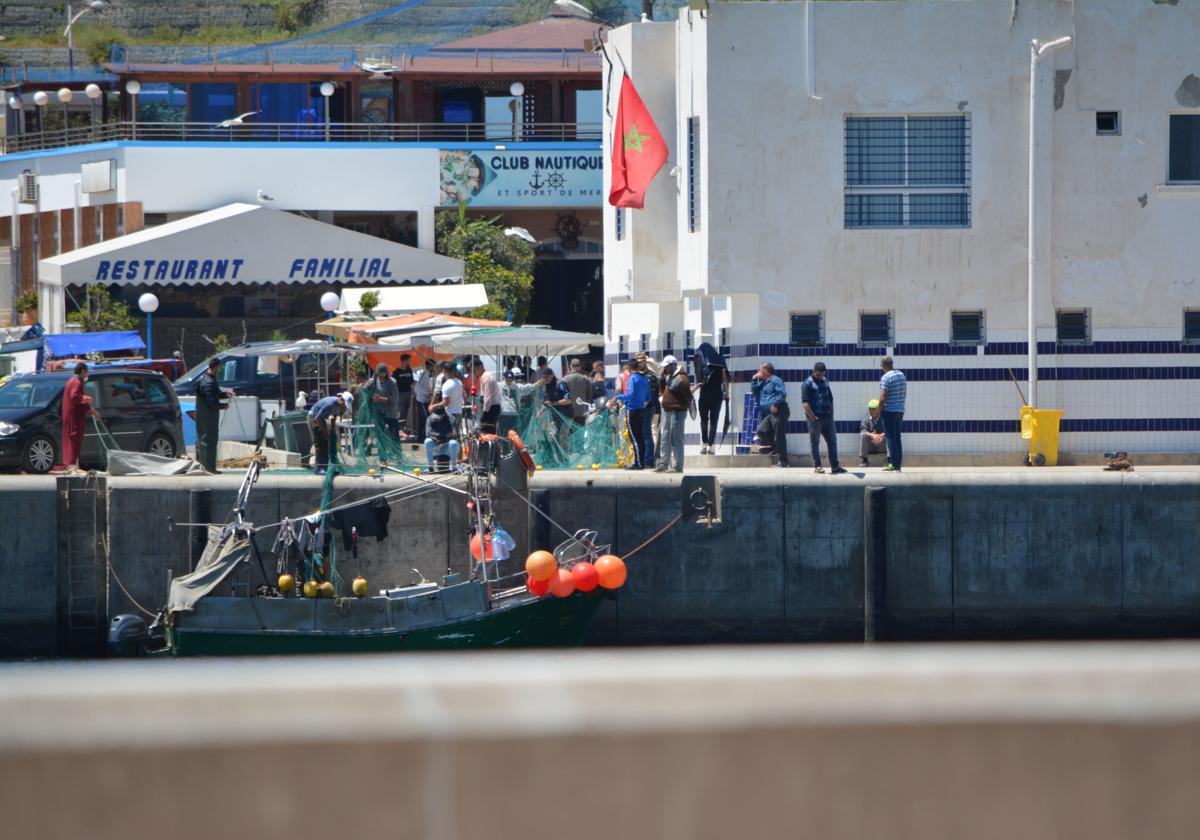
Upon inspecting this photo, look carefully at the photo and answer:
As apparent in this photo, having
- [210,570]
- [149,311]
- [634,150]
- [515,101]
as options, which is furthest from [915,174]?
[515,101]

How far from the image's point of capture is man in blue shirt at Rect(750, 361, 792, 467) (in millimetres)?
22266

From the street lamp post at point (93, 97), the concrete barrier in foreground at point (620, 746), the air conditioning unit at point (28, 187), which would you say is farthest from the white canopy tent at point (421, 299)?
the concrete barrier in foreground at point (620, 746)

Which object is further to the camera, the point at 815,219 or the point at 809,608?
the point at 815,219

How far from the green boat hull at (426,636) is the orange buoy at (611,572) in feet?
1.02

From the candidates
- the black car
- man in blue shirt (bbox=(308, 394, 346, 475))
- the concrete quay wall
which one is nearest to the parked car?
the black car

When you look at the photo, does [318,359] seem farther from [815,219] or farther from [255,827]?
[255,827]

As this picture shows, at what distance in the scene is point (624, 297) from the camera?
28.3 m

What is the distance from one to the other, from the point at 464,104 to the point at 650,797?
2005 inches

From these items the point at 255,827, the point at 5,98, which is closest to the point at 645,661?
the point at 255,827

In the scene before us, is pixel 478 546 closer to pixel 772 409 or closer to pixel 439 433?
pixel 439 433

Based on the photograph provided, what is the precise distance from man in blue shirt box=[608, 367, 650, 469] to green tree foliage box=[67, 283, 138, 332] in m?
21.5

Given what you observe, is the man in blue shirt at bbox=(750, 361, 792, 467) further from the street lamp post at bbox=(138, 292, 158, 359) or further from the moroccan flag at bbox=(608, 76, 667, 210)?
the street lamp post at bbox=(138, 292, 158, 359)

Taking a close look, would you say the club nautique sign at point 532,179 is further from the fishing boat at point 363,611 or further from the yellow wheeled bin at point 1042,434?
the fishing boat at point 363,611

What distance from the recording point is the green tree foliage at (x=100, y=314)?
1575 inches
